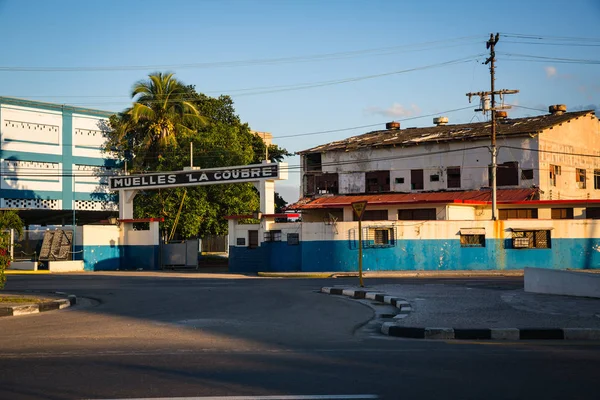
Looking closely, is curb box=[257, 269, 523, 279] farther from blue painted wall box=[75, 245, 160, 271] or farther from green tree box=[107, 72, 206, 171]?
green tree box=[107, 72, 206, 171]

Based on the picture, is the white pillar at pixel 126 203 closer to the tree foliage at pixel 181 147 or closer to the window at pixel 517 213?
the tree foliage at pixel 181 147

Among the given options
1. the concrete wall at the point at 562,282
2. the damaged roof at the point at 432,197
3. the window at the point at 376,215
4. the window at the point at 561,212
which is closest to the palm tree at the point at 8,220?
the concrete wall at the point at 562,282

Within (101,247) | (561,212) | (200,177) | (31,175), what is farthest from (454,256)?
(31,175)

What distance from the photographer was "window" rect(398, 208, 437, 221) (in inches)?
1517

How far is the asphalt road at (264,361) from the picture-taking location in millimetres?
6969

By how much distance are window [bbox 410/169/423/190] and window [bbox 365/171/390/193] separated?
1.76 metres

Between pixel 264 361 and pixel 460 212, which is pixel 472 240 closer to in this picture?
pixel 460 212

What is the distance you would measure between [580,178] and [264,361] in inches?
1742

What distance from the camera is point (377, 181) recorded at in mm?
49312

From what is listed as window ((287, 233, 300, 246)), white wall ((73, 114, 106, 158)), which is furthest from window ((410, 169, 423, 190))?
white wall ((73, 114, 106, 158))

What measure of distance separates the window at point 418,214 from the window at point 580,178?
588 inches

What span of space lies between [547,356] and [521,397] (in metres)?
2.48

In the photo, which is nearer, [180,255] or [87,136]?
[180,255]

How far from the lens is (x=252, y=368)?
8141 mm
